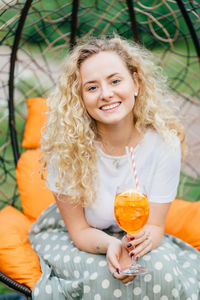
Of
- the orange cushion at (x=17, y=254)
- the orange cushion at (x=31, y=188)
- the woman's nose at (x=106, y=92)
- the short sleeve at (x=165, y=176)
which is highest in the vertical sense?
the woman's nose at (x=106, y=92)

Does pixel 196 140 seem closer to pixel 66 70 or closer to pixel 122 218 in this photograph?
pixel 66 70

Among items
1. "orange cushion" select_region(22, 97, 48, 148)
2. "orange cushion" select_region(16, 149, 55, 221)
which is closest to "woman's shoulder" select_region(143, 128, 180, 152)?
"orange cushion" select_region(16, 149, 55, 221)

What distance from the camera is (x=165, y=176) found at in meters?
1.70

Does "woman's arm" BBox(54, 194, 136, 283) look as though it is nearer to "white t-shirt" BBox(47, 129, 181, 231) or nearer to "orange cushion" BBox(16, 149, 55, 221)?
"white t-shirt" BBox(47, 129, 181, 231)

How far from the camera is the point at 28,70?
103 inches

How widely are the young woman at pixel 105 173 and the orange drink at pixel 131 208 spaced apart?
97 millimetres

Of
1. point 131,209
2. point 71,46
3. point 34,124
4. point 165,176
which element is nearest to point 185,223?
point 165,176

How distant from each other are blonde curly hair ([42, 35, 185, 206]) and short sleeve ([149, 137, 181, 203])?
6cm

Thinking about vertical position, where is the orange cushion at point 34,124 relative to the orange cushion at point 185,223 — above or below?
above

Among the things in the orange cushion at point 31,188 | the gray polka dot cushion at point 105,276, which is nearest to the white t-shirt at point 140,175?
the gray polka dot cushion at point 105,276

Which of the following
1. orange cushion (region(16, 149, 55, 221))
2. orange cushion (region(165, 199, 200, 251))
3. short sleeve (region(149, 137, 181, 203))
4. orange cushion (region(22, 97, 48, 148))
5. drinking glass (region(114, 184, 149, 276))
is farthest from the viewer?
orange cushion (region(22, 97, 48, 148))

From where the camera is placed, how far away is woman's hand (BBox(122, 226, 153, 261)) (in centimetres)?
144

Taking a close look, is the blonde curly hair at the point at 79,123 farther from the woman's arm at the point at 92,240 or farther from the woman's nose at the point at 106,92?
the woman's nose at the point at 106,92

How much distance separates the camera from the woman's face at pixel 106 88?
1600 millimetres
